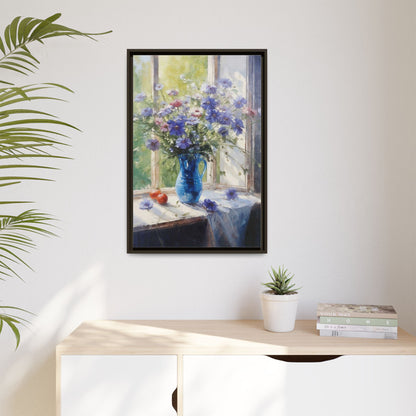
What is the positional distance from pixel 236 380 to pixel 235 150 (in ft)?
2.98

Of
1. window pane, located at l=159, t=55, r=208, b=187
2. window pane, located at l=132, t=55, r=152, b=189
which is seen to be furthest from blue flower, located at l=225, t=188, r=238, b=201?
window pane, located at l=132, t=55, r=152, b=189

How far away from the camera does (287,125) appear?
1.85 m

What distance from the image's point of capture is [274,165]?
6.10ft

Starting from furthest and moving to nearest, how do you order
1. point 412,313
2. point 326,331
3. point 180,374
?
point 412,313 → point 326,331 → point 180,374

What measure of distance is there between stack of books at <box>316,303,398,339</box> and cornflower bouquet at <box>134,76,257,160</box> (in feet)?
2.58

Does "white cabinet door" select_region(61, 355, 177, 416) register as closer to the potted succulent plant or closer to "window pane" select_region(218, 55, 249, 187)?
the potted succulent plant

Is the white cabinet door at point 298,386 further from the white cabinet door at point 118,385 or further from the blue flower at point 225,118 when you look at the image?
the blue flower at point 225,118

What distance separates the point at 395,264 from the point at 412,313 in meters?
0.21

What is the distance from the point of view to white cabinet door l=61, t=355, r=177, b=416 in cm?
143

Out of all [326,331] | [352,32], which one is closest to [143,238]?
[326,331]

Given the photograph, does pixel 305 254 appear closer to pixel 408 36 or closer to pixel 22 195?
pixel 408 36

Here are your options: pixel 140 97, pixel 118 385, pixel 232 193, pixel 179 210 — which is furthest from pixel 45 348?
pixel 140 97

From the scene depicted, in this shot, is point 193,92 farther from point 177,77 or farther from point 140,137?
point 140,137

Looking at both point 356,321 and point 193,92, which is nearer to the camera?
point 356,321
